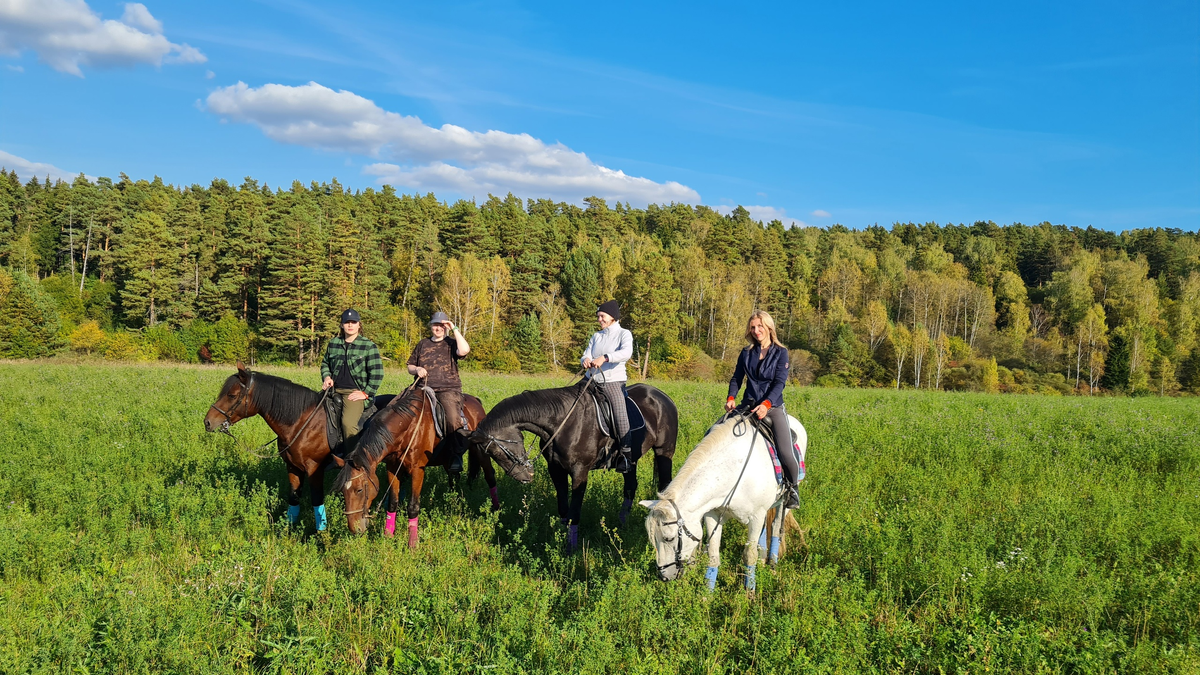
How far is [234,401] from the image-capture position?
7.29 metres

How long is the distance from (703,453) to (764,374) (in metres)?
1.15

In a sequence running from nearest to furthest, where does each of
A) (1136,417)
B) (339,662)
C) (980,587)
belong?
(339,662) < (980,587) < (1136,417)

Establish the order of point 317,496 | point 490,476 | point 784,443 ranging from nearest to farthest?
point 784,443 → point 317,496 → point 490,476

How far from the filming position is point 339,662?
432cm

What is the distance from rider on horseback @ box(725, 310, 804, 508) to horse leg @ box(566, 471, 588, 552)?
81.3 inches

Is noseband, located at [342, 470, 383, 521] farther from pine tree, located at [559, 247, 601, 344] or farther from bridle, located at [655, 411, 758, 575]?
pine tree, located at [559, 247, 601, 344]

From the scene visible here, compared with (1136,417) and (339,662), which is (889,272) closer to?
(1136,417)

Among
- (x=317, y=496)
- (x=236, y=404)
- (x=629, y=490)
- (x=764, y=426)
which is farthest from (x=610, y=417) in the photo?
(x=236, y=404)

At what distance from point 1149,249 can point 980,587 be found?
13966cm

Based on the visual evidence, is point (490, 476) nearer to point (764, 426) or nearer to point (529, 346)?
point (764, 426)

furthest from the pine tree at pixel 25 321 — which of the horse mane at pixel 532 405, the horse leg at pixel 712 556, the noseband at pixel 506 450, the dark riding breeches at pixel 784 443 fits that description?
the dark riding breeches at pixel 784 443

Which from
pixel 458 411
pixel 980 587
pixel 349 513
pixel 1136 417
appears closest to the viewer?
pixel 980 587

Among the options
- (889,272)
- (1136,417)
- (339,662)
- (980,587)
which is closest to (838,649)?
(980,587)

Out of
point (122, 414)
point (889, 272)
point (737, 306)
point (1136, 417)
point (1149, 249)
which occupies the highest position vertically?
point (1149, 249)
